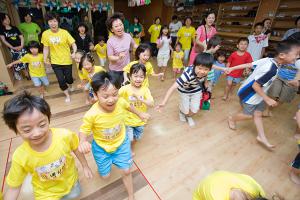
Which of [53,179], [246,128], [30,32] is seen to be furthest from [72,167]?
[30,32]

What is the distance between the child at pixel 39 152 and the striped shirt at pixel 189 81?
1.44 metres

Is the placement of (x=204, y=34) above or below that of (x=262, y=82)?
above

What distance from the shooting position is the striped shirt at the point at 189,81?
2.11m

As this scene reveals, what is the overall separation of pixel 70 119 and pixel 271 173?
264cm

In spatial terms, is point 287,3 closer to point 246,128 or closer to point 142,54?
point 246,128

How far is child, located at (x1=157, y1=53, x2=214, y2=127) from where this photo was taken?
1.97 m

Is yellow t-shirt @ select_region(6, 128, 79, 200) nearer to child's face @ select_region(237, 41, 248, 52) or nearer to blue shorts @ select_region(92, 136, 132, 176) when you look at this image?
blue shorts @ select_region(92, 136, 132, 176)

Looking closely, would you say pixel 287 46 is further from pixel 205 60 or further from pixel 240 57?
pixel 240 57

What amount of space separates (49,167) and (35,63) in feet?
8.04

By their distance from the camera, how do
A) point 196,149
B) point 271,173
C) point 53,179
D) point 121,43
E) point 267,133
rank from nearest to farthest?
1. point 53,179
2. point 271,173
3. point 196,149
4. point 121,43
5. point 267,133

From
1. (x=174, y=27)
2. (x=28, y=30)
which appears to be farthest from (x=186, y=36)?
(x=28, y=30)

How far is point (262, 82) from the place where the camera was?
6.04 feet

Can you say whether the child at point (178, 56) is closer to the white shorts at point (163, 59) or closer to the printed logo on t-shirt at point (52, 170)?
the white shorts at point (163, 59)

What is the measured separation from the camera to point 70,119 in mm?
2539
